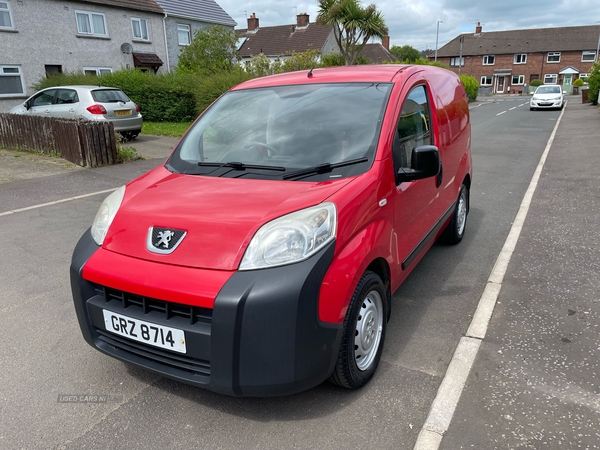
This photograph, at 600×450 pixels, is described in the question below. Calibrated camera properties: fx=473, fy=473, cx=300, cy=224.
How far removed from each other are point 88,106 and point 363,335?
40.2 feet

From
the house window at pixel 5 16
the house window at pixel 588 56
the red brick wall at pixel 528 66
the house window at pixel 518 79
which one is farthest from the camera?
the house window at pixel 518 79

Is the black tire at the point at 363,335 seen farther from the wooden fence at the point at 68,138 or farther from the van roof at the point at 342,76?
the wooden fence at the point at 68,138

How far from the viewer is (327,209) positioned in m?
2.49

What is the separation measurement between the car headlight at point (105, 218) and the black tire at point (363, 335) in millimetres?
1506

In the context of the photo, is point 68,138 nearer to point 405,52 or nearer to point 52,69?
point 52,69

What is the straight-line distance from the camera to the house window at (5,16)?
66.0 ft

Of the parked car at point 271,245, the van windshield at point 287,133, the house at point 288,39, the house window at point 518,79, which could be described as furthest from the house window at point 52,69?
the house window at point 518,79

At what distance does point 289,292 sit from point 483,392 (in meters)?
1.41

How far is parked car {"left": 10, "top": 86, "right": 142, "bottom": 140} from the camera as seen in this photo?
41.9 ft

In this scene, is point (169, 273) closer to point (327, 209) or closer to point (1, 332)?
point (327, 209)

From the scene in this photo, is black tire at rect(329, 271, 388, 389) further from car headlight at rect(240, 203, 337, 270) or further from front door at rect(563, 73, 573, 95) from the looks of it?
front door at rect(563, 73, 573, 95)

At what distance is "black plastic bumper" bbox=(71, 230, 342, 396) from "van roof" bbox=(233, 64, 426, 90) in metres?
1.74

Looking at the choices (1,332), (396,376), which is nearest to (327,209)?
(396,376)

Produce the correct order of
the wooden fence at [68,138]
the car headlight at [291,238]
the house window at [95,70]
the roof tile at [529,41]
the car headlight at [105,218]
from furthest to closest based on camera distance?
the roof tile at [529,41]
the house window at [95,70]
the wooden fence at [68,138]
the car headlight at [105,218]
the car headlight at [291,238]
